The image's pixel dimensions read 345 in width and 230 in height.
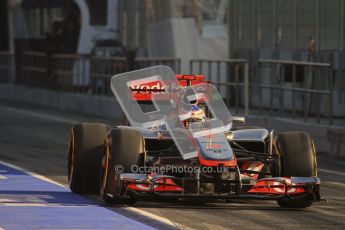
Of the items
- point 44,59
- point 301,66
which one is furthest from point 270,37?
point 44,59

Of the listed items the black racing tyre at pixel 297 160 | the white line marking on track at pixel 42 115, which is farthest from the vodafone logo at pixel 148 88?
the white line marking on track at pixel 42 115

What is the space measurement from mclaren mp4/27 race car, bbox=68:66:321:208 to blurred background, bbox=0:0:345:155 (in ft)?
24.8

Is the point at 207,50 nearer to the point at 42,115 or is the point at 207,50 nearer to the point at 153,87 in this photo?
the point at 42,115

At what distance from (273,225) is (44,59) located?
28604 millimetres

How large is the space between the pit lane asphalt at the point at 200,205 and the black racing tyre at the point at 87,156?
0.24 metres

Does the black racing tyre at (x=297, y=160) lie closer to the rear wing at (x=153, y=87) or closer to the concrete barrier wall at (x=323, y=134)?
the rear wing at (x=153, y=87)

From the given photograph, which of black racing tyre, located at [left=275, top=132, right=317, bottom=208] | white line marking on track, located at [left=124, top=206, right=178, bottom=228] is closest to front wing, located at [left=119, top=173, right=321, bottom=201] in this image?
white line marking on track, located at [left=124, top=206, right=178, bottom=228]

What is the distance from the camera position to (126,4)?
139 feet

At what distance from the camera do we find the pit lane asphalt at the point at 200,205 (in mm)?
13312

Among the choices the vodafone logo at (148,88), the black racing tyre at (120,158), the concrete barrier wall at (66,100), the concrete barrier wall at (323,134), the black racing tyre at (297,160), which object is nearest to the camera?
the black racing tyre at (120,158)

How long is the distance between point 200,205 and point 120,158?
1.13m

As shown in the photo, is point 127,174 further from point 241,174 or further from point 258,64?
point 258,64

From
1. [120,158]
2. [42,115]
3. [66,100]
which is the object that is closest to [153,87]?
[120,158]

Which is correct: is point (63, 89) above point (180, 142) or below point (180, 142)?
below
